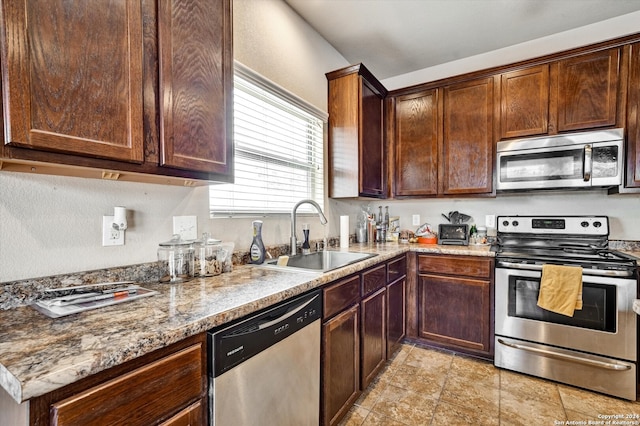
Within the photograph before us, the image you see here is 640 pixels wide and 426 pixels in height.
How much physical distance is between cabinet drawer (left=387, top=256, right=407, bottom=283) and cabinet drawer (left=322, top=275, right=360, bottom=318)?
1.83 feet

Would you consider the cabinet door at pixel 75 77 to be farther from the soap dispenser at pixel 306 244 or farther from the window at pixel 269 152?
the soap dispenser at pixel 306 244

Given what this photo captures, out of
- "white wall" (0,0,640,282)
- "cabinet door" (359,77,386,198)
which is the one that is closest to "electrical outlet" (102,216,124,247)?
"white wall" (0,0,640,282)

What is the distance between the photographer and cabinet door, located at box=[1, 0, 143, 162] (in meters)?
0.75

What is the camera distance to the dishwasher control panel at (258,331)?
0.90m

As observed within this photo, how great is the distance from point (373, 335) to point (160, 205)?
1536 mm

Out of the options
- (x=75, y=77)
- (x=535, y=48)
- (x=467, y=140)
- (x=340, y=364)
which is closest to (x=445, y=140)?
(x=467, y=140)

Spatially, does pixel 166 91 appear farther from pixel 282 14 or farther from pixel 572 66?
pixel 572 66

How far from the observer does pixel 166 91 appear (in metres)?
1.09

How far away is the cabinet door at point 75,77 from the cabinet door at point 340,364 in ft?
3.88

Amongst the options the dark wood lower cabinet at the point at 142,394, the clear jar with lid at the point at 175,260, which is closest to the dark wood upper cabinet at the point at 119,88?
the clear jar with lid at the point at 175,260

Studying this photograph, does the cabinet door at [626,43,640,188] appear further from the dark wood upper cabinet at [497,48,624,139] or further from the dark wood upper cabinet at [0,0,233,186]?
the dark wood upper cabinet at [0,0,233,186]

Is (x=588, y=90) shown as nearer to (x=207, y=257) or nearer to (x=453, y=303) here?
(x=453, y=303)

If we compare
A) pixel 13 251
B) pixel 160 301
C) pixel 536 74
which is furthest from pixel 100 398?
pixel 536 74

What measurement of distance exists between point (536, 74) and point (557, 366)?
87.7 inches
